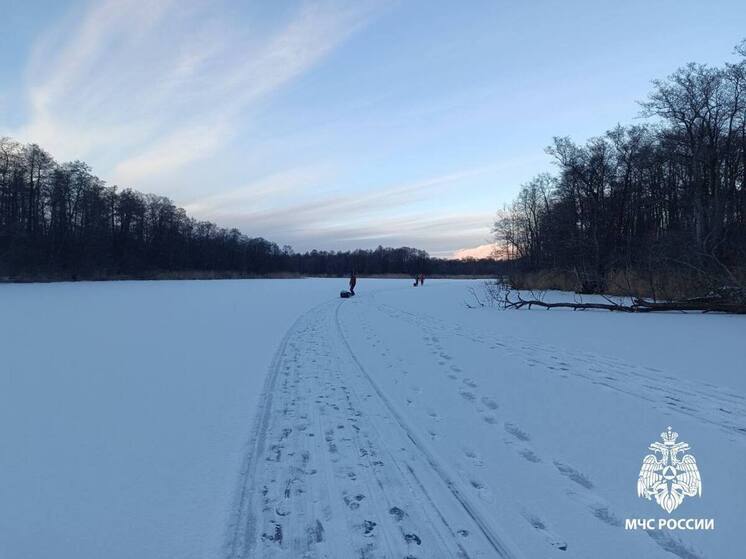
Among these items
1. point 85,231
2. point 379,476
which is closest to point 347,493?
point 379,476

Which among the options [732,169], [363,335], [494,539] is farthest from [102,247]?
[732,169]

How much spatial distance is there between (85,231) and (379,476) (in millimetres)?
61684

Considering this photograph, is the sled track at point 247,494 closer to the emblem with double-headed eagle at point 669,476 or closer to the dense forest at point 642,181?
the emblem with double-headed eagle at point 669,476

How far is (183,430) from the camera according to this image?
4.06m

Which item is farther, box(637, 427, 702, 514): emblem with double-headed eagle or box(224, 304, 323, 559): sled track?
box(637, 427, 702, 514): emblem with double-headed eagle

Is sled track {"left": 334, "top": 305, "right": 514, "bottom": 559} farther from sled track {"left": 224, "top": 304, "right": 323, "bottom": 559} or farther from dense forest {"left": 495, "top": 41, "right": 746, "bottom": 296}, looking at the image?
dense forest {"left": 495, "top": 41, "right": 746, "bottom": 296}

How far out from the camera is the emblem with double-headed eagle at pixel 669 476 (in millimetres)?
2809

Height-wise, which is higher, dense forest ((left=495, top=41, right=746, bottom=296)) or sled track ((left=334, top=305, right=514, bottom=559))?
dense forest ((left=495, top=41, right=746, bottom=296))

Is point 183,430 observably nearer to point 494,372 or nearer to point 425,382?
point 425,382

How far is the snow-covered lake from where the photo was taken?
242 centimetres

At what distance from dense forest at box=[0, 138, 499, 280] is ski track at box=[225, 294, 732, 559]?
1373 inches

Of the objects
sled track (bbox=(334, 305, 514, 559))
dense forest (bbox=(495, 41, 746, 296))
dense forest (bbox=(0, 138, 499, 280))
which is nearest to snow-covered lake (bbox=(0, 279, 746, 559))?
sled track (bbox=(334, 305, 514, 559))

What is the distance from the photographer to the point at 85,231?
50969 millimetres

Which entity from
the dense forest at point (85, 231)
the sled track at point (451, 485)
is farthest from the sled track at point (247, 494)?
the dense forest at point (85, 231)
